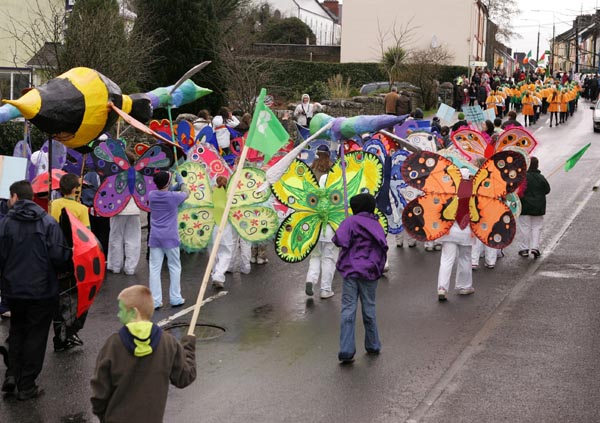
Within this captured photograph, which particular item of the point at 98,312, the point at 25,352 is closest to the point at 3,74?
the point at 98,312

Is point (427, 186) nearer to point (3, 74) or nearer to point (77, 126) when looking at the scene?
point (77, 126)

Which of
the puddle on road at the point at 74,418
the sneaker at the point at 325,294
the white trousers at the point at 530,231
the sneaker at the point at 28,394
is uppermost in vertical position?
the white trousers at the point at 530,231

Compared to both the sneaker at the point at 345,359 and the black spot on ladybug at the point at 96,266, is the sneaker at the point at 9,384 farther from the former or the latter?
the sneaker at the point at 345,359

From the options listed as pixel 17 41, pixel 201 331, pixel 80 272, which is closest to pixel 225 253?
pixel 201 331

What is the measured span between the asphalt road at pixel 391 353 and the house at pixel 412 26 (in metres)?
37.7

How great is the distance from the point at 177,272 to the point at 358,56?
44.2 m

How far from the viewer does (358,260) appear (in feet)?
28.5

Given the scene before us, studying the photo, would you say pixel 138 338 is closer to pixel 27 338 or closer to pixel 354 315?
pixel 27 338

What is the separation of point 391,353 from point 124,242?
17.0 ft

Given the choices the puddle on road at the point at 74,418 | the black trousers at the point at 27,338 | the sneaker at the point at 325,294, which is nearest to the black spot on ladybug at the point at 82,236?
the black trousers at the point at 27,338

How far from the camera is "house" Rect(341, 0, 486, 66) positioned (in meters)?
50.7

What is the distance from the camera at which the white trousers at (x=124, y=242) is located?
1266 centimetres

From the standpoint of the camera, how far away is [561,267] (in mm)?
13344

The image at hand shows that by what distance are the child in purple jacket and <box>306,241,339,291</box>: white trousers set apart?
2.38 m
